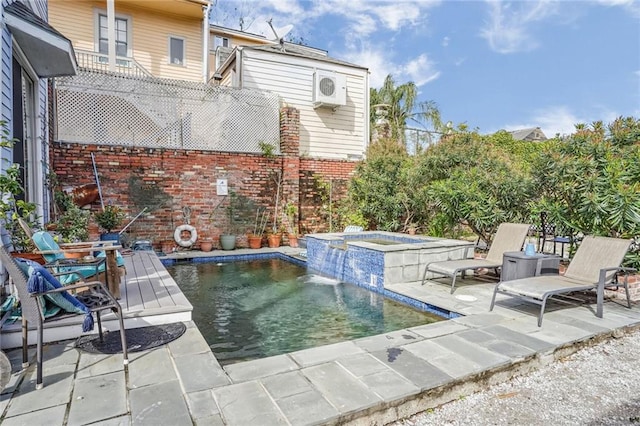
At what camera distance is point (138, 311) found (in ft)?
11.4

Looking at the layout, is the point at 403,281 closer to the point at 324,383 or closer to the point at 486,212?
the point at 486,212

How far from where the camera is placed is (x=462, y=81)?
15.5 meters

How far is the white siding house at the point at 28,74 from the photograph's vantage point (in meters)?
3.71

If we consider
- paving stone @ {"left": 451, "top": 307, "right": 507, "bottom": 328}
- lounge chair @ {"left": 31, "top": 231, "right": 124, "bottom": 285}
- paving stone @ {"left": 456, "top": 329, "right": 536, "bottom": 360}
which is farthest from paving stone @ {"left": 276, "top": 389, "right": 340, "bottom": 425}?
lounge chair @ {"left": 31, "top": 231, "right": 124, "bottom": 285}

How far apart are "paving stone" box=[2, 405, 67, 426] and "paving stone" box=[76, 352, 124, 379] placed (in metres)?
0.40

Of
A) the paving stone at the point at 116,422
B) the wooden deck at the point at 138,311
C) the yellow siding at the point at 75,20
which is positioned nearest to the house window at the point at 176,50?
the yellow siding at the point at 75,20

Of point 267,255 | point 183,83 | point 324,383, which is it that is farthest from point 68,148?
point 324,383

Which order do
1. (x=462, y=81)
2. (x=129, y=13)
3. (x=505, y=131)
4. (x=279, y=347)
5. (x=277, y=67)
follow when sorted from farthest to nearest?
(x=505, y=131) < (x=462, y=81) < (x=129, y=13) < (x=277, y=67) < (x=279, y=347)

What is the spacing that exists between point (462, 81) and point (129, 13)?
12598 mm

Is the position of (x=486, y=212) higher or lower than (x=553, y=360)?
higher

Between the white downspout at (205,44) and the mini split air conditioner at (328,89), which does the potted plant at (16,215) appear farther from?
the white downspout at (205,44)

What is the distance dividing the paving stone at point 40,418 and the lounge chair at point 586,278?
379 cm

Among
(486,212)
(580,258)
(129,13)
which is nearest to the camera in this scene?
(580,258)

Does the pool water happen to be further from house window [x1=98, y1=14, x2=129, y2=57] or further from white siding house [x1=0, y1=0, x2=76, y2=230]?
house window [x1=98, y1=14, x2=129, y2=57]
